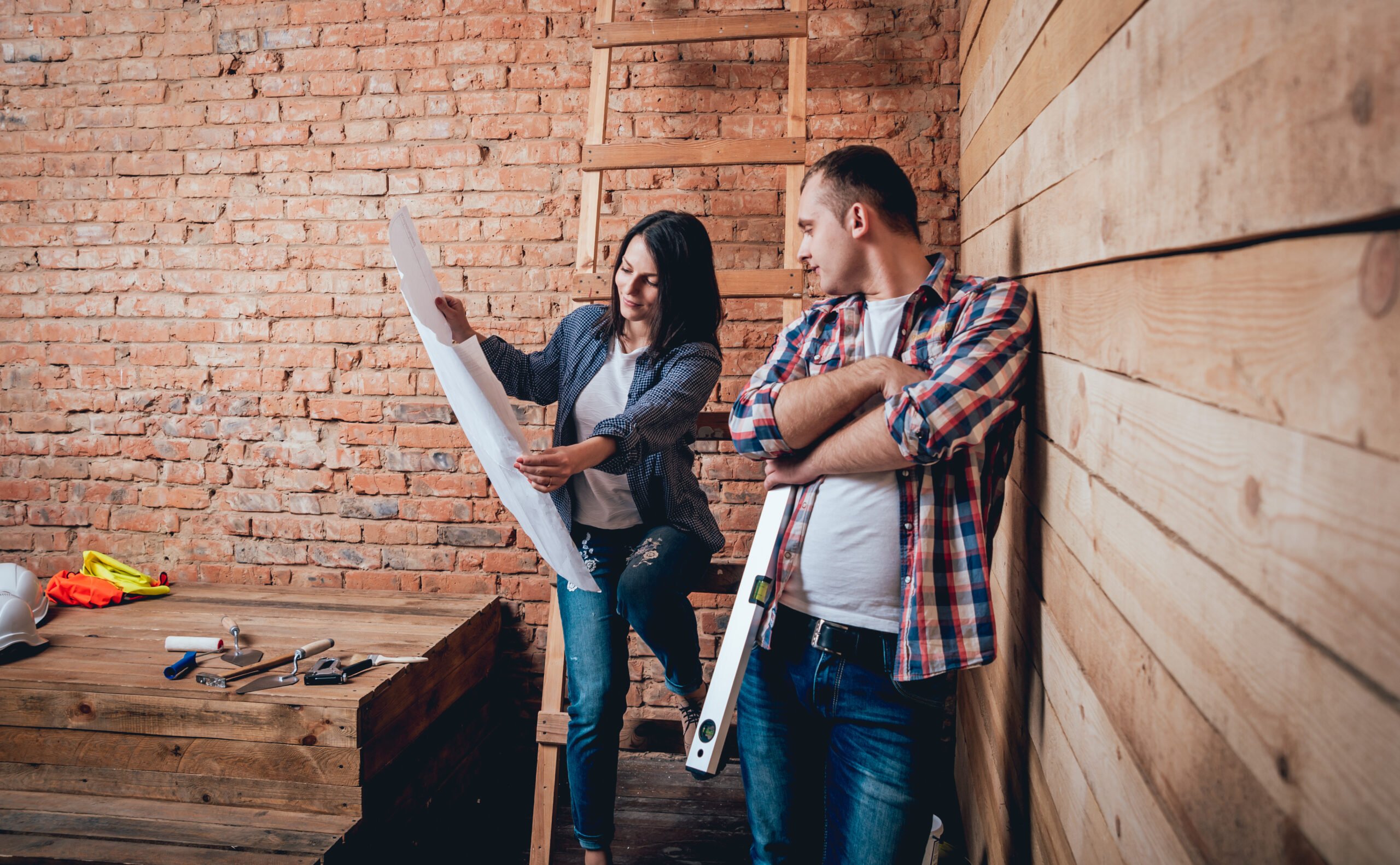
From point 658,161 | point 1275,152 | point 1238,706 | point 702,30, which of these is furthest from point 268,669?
point 1275,152

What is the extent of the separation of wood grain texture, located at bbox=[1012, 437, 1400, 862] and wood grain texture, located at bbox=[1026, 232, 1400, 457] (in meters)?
0.13

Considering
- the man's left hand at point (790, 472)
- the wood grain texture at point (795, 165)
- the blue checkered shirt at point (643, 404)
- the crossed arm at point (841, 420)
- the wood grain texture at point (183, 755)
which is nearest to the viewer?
the crossed arm at point (841, 420)

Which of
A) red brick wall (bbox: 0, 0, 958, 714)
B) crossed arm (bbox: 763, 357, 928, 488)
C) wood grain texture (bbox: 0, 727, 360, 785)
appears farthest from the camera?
red brick wall (bbox: 0, 0, 958, 714)

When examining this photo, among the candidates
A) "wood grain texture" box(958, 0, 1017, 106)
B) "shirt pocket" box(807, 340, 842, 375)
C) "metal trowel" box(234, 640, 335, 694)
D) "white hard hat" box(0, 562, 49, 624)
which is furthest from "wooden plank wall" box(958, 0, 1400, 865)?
"white hard hat" box(0, 562, 49, 624)

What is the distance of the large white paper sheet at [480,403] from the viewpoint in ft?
4.88

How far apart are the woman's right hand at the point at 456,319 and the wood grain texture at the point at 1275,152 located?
1260 mm

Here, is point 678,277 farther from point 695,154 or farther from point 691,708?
point 691,708

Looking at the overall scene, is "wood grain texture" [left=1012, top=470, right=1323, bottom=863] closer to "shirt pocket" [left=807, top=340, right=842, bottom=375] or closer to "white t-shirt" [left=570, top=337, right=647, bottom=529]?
"shirt pocket" [left=807, top=340, right=842, bottom=375]

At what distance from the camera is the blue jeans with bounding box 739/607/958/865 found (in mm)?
1183

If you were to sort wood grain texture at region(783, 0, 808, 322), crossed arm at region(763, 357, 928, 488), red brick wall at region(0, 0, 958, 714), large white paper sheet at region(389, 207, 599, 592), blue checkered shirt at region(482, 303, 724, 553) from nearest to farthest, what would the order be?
crossed arm at region(763, 357, 928, 488) → large white paper sheet at region(389, 207, 599, 592) → blue checkered shirt at region(482, 303, 724, 553) → wood grain texture at region(783, 0, 808, 322) → red brick wall at region(0, 0, 958, 714)

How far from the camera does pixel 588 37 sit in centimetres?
253

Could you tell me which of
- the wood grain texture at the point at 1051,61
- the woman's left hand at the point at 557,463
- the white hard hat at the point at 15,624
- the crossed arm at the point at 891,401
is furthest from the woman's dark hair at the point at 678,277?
the white hard hat at the point at 15,624

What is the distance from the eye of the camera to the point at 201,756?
193cm

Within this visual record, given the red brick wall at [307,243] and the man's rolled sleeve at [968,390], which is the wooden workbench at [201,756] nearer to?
the red brick wall at [307,243]
